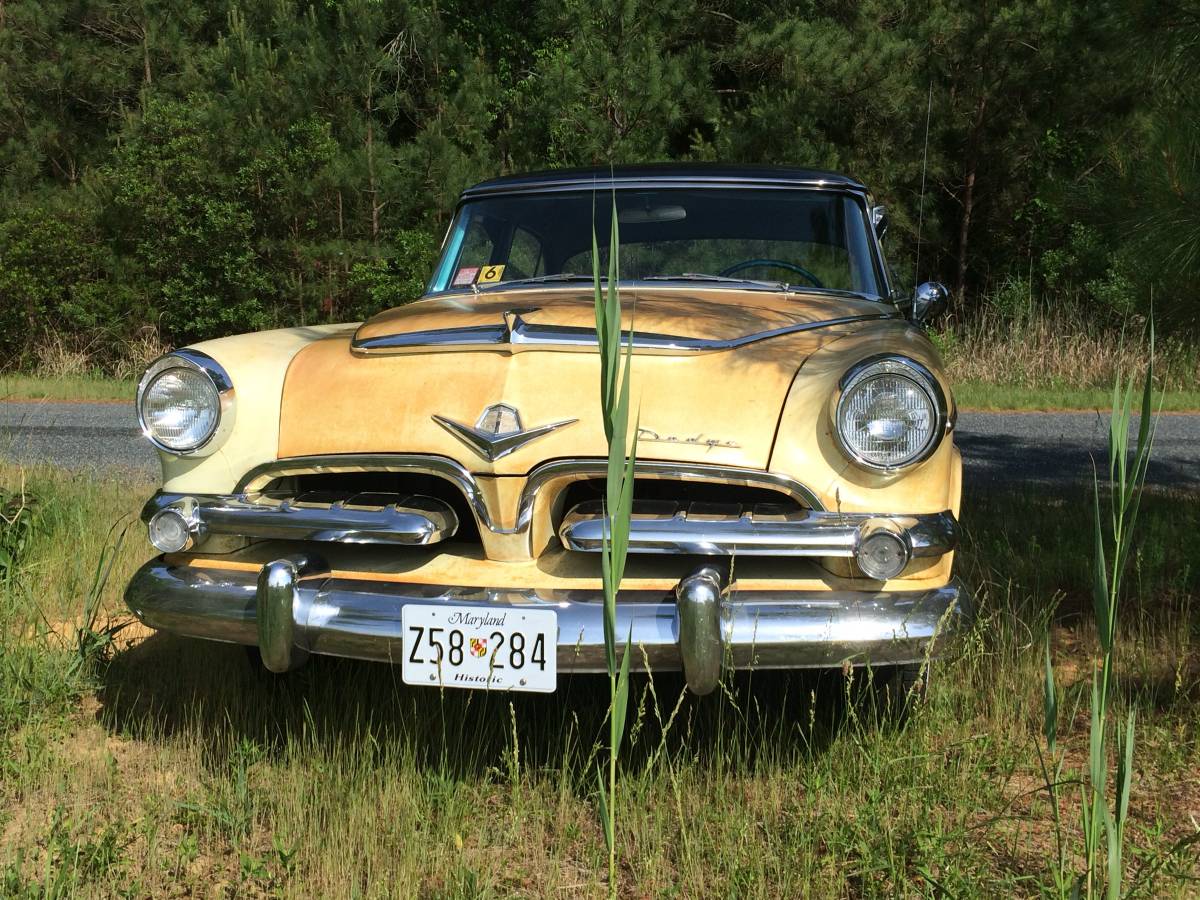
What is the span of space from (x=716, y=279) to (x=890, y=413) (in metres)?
1.23

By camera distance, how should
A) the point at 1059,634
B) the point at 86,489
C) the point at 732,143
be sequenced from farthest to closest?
1. the point at 732,143
2. the point at 86,489
3. the point at 1059,634

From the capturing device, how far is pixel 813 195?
3670 mm

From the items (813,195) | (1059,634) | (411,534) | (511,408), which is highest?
(813,195)

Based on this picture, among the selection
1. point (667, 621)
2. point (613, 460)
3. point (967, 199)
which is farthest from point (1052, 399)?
point (613, 460)

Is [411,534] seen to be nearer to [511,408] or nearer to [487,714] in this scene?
[511,408]

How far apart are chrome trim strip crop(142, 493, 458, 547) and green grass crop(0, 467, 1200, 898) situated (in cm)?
42

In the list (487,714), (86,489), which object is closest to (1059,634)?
(487,714)

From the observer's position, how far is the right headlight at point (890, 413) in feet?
7.64

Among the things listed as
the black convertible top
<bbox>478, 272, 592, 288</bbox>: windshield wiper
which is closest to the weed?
<bbox>478, 272, 592, 288</bbox>: windshield wiper

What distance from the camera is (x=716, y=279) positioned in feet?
11.4

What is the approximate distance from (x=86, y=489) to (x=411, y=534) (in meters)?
3.43

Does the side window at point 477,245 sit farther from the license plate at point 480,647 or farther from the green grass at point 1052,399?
the green grass at point 1052,399

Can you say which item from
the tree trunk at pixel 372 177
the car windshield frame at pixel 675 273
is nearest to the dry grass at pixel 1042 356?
the tree trunk at pixel 372 177

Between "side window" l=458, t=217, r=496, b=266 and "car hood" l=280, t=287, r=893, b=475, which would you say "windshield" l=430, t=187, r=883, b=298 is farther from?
"car hood" l=280, t=287, r=893, b=475
